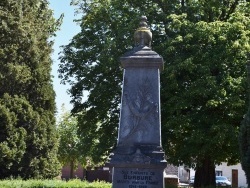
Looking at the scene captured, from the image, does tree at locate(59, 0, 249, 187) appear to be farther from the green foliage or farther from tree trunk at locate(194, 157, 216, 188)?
the green foliage

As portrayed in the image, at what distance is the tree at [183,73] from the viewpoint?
20.2m

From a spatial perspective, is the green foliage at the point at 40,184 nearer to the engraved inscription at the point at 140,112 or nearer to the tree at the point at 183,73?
the tree at the point at 183,73

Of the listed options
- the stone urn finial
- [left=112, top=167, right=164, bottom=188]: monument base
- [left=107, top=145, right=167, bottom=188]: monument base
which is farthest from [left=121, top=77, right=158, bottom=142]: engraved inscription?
the stone urn finial

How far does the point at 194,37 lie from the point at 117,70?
427 centimetres

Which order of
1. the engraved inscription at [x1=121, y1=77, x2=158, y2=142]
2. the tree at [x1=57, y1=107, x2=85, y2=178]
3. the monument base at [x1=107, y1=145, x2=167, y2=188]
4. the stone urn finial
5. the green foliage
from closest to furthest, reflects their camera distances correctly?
the monument base at [x1=107, y1=145, x2=167, y2=188] → the engraved inscription at [x1=121, y1=77, x2=158, y2=142] → the stone urn finial → the green foliage → the tree at [x1=57, y1=107, x2=85, y2=178]

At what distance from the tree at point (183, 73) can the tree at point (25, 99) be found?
2.85 metres

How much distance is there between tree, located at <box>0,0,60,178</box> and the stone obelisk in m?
9.84

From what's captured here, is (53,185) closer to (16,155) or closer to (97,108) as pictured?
(16,155)

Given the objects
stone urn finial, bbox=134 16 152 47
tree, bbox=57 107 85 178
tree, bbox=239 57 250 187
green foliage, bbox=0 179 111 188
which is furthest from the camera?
tree, bbox=57 107 85 178

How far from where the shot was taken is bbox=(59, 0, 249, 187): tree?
66.4ft

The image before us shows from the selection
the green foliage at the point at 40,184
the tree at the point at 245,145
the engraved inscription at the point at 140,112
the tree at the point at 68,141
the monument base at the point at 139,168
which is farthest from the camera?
the tree at the point at 68,141

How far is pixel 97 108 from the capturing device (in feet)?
80.0

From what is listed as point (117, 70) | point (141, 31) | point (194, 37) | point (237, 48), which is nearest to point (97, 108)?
point (117, 70)

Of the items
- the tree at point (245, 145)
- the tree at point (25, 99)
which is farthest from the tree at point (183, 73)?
the tree at point (245, 145)
